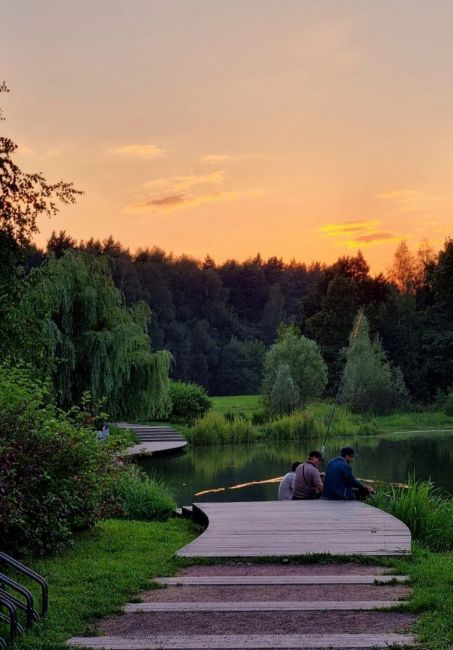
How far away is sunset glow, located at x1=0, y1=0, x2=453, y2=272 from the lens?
1719 cm

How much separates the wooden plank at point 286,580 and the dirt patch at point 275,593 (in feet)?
0.28

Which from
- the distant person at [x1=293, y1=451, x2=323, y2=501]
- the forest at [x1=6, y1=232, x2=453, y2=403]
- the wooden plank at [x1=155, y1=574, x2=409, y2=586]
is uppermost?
the forest at [x1=6, y1=232, x2=453, y2=403]

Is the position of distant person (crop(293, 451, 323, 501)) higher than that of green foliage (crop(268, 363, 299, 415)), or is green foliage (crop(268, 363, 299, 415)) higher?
green foliage (crop(268, 363, 299, 415))

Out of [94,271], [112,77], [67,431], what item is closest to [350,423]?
[94,271]

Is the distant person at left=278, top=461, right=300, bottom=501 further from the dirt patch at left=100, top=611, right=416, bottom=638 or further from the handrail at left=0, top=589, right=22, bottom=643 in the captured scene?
the handrail at left=0, top=589, right=22, bottom=643

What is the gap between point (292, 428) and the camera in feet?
106

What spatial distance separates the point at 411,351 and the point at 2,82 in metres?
44.1

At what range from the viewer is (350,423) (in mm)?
35531

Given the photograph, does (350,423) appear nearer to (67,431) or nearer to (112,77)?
(112,77)

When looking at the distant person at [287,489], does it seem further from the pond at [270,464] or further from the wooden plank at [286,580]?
the wooden plank at [286,580]

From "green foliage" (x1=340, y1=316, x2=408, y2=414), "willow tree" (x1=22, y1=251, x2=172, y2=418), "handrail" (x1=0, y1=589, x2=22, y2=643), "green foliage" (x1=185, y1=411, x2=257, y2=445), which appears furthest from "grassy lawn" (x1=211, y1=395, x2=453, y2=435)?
"handrail" (x1=0, y1=589, x2=22, y2=643)

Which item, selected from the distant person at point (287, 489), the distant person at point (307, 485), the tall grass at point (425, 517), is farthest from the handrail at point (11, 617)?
the distant person at point (287, 489)

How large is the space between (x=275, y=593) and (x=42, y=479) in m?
2.85

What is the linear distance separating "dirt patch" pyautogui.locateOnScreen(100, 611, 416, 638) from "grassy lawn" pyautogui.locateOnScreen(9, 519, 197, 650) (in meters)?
0.28
